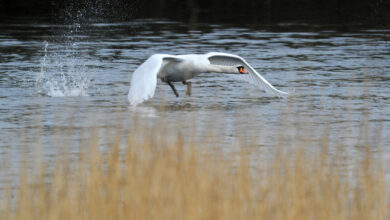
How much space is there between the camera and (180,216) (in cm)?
710

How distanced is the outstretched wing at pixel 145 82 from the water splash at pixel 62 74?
206cm

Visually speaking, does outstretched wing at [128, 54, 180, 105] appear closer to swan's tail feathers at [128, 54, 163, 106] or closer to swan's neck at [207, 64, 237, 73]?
swan's tail feathers at [128, 54, 163, 106]

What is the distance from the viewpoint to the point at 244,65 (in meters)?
16.8

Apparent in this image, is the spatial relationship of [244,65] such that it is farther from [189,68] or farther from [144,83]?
[144,83]

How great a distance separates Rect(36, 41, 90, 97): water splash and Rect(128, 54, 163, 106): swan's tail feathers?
6.80 feet

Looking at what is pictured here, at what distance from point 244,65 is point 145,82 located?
9.47ft

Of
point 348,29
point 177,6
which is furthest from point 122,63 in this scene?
point 177,6

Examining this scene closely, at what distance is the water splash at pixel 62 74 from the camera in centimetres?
1691

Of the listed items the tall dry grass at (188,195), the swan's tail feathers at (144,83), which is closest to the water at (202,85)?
the swan's tail feathers at (144,83)

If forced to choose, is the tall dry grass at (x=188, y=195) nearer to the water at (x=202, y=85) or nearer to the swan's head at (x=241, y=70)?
the water at (x=202, y=85)

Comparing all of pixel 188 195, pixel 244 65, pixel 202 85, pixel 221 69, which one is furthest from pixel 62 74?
pixel 188 195

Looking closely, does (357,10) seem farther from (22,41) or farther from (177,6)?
(22,41)

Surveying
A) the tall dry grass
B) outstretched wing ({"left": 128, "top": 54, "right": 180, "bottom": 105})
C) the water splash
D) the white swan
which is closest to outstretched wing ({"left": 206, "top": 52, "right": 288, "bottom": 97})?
the white swan

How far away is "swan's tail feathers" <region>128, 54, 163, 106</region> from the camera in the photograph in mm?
14164
